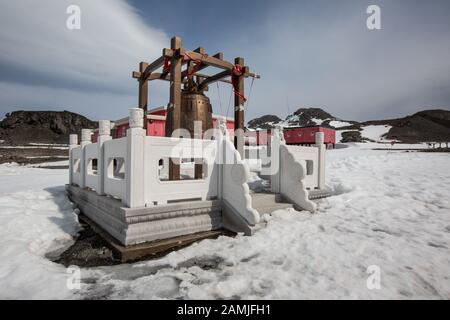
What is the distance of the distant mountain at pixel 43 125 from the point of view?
183 ft

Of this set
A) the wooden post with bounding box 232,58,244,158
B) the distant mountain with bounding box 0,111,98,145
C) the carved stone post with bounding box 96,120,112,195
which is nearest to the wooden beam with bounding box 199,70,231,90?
the wooden post with bounding box 232,58,244,158

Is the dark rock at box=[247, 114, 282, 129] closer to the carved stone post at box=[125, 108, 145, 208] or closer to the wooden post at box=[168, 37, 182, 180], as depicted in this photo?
the wooden post at box=[168, 37, 182, 180]

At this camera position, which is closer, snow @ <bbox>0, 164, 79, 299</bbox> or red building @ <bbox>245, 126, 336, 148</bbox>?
snow @ <bbox>0, 164, 79, 299</bbox>

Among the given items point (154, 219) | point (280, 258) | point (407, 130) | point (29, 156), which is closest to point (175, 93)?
point (154, 219)

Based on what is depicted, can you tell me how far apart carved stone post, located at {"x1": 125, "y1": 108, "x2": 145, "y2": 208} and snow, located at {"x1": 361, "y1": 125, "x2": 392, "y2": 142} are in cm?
4346

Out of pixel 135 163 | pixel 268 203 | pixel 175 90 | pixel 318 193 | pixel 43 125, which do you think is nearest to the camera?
pixel 135 163

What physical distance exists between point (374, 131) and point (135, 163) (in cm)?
4914

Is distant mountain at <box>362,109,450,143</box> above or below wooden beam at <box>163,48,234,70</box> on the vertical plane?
above

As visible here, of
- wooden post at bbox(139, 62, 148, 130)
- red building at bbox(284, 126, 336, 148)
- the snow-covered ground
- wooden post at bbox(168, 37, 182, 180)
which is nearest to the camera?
the snow-covered ground

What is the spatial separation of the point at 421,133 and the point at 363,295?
4407 cm

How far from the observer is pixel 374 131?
4441 centimetres

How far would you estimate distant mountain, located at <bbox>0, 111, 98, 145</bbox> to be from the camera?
183 ft

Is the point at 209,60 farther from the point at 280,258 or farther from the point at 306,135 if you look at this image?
the point at 306,135

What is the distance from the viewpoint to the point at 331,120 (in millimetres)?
67188
